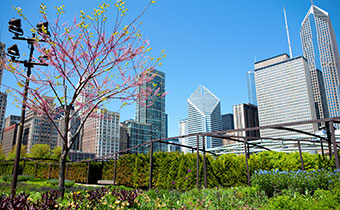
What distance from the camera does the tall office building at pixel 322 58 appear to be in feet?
505

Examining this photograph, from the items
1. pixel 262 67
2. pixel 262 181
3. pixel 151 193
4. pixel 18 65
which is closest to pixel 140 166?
pixel 151 193

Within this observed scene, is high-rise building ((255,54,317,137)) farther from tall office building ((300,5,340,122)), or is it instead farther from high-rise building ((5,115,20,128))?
high-rise building ((5,115,20,128))

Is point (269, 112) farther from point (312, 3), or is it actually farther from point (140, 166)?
point (140, 166)

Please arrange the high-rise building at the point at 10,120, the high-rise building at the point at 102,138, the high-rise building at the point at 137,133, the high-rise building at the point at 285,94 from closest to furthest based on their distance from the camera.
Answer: the high-rise building at the point at 285,94
the high-rise building at the point at 102,138
the high-rise building at the point at 137,133
the high-rise building at the point at 10,120

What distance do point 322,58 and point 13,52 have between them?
655 feet

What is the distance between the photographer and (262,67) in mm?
165625

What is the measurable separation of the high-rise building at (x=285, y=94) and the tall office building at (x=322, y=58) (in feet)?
44.1

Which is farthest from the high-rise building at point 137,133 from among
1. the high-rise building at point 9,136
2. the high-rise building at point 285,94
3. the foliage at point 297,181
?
the foliage at point 297,181

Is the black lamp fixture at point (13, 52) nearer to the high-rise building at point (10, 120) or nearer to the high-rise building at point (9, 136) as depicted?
the high-rise building at point (9, 136)

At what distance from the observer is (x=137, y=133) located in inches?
6693

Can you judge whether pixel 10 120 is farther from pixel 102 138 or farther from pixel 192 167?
pixel 192 167

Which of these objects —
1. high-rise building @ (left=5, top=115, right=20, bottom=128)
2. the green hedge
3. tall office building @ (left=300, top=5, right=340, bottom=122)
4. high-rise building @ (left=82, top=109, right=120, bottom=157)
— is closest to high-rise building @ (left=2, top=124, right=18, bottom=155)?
high-rise building @ (left=5, top=115, right=20, bottom=128)

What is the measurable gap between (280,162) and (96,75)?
9.88m

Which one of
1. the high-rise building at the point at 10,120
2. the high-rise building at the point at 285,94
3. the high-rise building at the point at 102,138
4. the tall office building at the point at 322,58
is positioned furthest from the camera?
the high-rise building at the point at 10,120
